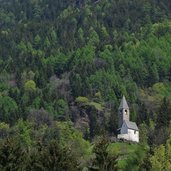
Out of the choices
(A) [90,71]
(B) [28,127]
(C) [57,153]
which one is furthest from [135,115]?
(C) [57,153]

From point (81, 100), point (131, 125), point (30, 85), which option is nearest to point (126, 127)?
point (131, 125)

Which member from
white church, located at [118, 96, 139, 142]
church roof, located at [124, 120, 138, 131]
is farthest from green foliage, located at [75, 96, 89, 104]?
church roof, located at [124, 120, 138, 131]

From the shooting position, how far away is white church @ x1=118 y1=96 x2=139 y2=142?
426 feet

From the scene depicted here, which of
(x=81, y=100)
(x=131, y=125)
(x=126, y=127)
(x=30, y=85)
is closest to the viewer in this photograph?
(x=126, y=127)

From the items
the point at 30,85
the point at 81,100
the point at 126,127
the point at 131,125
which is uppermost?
the point at 30,85

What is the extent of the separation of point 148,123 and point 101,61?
63.6m

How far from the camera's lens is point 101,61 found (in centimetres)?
19950

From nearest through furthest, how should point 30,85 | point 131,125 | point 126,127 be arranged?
point 126,127 → point 131,125 → point 30,85

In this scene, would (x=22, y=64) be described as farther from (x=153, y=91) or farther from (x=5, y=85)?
(x=153, y=91)

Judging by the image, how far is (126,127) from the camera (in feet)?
432

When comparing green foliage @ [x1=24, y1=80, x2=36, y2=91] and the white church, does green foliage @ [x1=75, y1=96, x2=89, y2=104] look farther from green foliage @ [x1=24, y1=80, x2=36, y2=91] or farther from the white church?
the white church

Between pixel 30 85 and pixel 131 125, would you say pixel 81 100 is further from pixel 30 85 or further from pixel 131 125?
pixel 131 125

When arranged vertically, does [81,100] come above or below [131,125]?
above

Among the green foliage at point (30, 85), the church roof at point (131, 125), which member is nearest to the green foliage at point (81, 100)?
the green foliage at point (30, 85)
